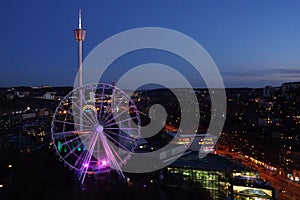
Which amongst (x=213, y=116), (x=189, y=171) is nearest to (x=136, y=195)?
(x=189, y=171)

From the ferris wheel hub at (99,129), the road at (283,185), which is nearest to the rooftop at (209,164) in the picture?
the road at (283,185)

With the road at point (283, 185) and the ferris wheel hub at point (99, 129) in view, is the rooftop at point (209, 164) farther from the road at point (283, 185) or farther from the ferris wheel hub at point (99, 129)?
the ferris wheel hub at point (99, 129)

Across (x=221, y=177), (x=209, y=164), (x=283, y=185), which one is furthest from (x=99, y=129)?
(x=283, y=185)

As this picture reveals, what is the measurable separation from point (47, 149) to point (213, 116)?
22.8m

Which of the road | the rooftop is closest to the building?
the rooftop

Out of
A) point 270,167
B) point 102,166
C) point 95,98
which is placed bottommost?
point 270,167

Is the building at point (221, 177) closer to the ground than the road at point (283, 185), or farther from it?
farther from it

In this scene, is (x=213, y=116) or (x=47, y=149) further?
(x=213, y=116)

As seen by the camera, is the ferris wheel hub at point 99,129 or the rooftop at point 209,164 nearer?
the ferris wheel hub at point 99,129

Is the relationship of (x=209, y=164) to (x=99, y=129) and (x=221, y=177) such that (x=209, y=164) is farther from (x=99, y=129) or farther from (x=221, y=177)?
(x=99, y=129)

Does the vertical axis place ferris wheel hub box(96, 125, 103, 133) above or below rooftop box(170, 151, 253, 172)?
above

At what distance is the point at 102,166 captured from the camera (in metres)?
9.84

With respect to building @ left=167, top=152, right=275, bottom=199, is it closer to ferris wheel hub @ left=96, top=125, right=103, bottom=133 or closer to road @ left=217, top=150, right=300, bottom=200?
road @ left=217, top=150, right=300, bottom=200

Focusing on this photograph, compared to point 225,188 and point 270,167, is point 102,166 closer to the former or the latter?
point 225,188
